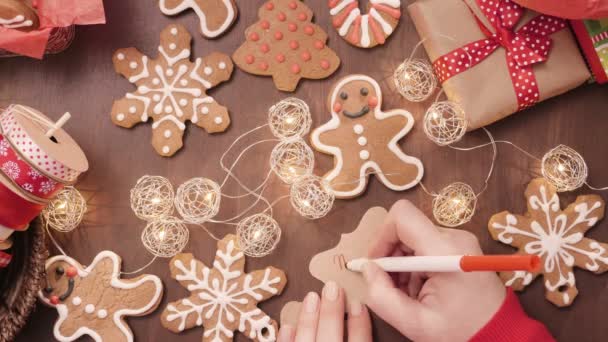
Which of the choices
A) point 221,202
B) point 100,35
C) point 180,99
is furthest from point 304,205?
point 100,35

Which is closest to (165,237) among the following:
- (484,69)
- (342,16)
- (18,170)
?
(18,170)

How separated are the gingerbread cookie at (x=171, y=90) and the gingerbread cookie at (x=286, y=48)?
6 centimetres

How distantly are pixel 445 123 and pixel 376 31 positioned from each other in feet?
0.75

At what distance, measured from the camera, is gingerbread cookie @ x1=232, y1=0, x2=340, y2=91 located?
1007 millimetres

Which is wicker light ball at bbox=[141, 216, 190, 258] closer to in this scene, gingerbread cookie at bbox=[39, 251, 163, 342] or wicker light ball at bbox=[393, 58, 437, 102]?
gingerbread cookie at bbox=[39, 251, 163, 342]

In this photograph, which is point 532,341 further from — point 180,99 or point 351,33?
point 180,99

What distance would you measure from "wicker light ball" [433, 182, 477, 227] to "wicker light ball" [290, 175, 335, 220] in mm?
207

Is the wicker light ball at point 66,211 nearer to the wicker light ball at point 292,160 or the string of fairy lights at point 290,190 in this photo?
the string of fairy lights at point 290,190

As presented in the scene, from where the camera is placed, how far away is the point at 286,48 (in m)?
1.01

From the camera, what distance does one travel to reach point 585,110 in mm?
1006

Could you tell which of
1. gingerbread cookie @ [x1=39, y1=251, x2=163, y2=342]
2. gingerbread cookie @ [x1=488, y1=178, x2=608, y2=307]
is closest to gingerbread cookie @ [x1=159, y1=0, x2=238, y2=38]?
gingerbread cookie @ [x1=39, y1=251, x2=163, y2=342]

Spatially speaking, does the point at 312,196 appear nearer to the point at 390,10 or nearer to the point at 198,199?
the point at 198,199

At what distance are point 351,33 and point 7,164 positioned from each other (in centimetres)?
66

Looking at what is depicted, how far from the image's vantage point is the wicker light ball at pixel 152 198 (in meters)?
0.99
